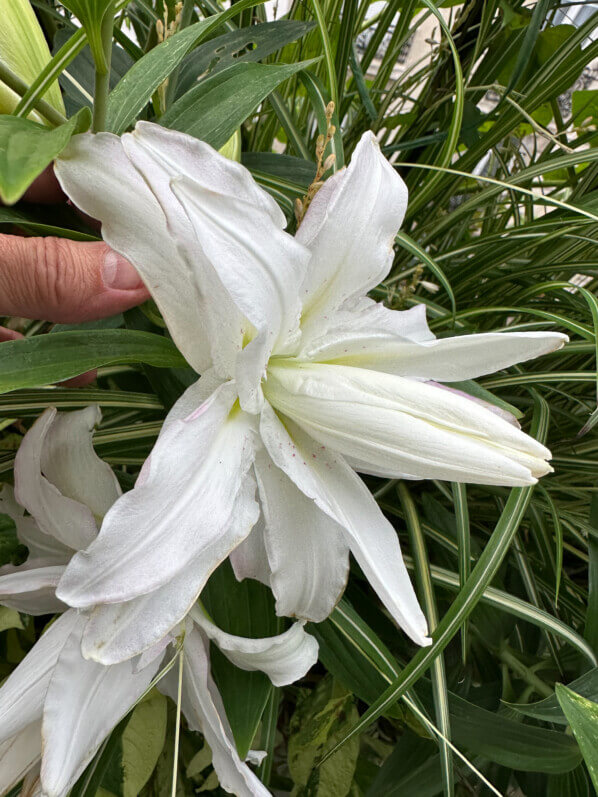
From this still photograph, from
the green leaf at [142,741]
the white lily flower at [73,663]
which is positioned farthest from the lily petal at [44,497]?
the green leaf at [142,741]

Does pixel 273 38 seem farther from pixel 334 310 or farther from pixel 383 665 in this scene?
pixel 383 665

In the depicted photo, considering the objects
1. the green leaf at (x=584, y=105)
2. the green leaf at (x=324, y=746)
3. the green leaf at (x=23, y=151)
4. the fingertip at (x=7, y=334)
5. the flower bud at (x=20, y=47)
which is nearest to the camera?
the green leaf at (x=23, y=151)

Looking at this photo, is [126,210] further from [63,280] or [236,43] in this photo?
[236,43]

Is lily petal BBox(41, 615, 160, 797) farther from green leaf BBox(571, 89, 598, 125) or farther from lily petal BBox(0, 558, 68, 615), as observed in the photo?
green leaf BBox(571, 89, 598, 125)

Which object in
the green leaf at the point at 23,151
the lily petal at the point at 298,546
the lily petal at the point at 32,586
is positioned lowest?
the lily petal at the point at 32,586

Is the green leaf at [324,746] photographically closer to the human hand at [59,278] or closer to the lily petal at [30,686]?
the lily petal at [30,686]

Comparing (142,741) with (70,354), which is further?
(142,741)

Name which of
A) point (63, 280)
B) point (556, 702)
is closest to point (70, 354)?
point (63, 280)
